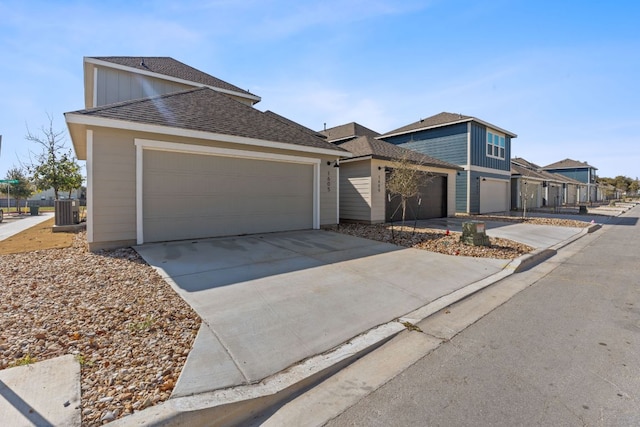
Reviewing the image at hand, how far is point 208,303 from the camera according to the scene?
399 cm

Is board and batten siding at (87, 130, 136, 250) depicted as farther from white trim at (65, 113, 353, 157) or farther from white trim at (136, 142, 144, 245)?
white trim at (65, 113, 353, 157)

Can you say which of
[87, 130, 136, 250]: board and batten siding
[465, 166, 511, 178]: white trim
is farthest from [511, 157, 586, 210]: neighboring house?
[87, 130, 136, 250]: board and batten siding

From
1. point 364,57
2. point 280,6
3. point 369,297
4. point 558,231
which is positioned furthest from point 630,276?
point 280,6

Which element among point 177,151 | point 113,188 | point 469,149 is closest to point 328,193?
point 177,151

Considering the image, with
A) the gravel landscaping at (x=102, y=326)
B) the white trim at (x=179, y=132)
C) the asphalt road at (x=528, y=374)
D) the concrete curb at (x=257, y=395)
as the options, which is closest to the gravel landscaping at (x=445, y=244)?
the asphalt road at (x=528, y=374)

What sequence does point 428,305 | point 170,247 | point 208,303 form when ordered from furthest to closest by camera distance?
point 170,247
point 428,305
point 208,303

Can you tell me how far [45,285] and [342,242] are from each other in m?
6.26

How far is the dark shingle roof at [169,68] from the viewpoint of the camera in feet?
40.1

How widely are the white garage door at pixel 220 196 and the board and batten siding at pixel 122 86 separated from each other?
6787 mm

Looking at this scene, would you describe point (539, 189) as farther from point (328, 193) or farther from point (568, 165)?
point (328, 193)

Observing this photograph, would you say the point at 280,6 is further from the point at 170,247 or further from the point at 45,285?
the point at 45,285

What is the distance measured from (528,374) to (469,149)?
18.0 metres

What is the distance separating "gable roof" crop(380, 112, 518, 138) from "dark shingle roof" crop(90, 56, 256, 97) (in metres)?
11.3

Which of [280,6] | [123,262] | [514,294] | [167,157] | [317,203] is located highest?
[280,6]
